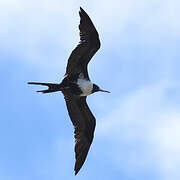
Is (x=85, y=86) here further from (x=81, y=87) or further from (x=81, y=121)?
(x=81, y=121)

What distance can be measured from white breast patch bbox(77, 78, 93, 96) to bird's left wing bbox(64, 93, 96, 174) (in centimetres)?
45

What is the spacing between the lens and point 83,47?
926 inches

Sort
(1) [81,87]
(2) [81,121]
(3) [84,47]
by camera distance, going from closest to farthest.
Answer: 1. (3) [84,47]
2. (1) [81,87]
3. (2) [81,121]

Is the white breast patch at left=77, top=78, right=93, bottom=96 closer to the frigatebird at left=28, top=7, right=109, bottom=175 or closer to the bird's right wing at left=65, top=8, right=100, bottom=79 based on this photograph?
the frigatebird at left=28, top=7, right=109, bottom=175

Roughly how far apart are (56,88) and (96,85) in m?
1.80

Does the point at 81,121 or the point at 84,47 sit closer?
the point at 84,47

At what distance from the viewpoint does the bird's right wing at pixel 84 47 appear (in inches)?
915

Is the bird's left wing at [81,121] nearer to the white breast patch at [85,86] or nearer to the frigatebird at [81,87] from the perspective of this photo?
the frigatebird at [81,87]

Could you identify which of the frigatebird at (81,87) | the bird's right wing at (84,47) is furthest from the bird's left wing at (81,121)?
the bird's right wing at (84,47)

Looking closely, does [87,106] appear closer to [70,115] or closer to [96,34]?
[70,115]

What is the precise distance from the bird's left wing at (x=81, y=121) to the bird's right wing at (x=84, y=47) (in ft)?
3.83

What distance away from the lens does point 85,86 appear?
79.8 feet

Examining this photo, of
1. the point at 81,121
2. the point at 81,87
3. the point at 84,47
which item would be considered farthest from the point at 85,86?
the point at 84,47

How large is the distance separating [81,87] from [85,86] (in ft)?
0.51
